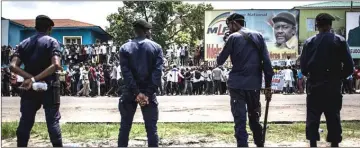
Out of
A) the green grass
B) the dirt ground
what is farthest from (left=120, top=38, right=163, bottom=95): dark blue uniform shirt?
the green grass

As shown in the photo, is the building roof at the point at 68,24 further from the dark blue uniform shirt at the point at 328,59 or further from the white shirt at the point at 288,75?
the dark blue uniform shirt at the point at 328,59

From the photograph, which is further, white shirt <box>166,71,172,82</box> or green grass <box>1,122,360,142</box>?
white shirt <box>166,71,172,82</box>

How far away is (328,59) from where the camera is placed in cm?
553

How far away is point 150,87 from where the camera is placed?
5.48 meters

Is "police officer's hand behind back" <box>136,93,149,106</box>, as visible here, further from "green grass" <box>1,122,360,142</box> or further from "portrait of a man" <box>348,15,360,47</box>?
"portrait of a man" <box>348,15,360,47</box>

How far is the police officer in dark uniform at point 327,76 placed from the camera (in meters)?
5.53

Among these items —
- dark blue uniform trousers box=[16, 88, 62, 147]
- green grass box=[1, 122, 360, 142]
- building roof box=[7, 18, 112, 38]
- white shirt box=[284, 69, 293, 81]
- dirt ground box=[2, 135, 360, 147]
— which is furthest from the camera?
building roof box=[7, 18, 112, 38]

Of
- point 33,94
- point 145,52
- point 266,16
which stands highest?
point 266,16

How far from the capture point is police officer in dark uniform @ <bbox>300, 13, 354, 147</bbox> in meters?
5.53

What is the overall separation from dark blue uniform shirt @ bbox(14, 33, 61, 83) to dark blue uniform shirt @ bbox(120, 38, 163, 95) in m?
0.80

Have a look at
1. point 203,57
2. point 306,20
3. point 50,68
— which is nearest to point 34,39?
point 50,68

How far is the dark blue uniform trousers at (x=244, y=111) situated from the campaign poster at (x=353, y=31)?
1048 inches

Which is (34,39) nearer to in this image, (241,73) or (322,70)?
(241,73)

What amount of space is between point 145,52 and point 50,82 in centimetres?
117
